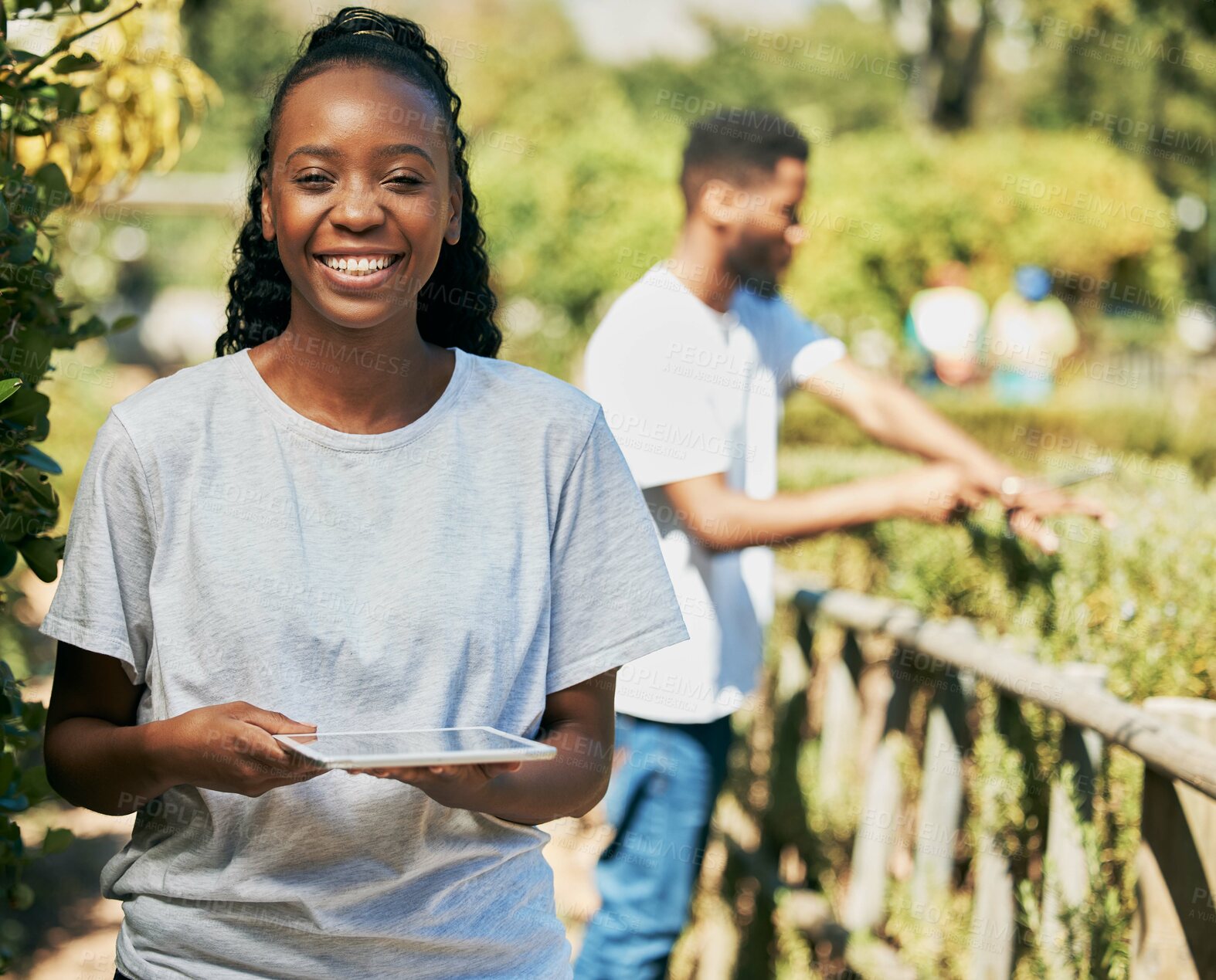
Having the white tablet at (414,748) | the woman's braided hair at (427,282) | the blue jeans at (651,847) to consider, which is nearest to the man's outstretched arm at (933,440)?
the blue jeans at (651,847)

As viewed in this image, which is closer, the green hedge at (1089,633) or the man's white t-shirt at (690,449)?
the green hedge at (1089,633)

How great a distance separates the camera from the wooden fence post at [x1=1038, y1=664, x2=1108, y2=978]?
2.63 metres

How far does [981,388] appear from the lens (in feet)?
49.5

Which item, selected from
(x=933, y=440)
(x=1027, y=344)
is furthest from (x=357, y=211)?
(x=1027, y=344)

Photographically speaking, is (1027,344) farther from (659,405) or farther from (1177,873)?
(1177,873)

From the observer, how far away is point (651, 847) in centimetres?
327

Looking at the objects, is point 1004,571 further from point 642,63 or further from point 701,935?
point 642,63

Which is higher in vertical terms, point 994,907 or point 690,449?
point 690,449

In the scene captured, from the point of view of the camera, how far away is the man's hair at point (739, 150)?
3410mm

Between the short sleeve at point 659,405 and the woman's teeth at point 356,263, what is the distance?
4.89ft

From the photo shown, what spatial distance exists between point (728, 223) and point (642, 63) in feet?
232

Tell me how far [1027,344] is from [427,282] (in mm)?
14361

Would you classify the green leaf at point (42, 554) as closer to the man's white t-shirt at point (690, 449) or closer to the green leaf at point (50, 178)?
the green leaf at point (50, 178)

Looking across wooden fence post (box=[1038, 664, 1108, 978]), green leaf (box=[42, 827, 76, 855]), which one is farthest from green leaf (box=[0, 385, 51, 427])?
wooden fence post (box=[1038, 664, 1108, 978])
